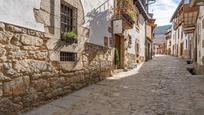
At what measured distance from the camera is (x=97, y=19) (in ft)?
27.3

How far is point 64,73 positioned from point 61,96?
58cm

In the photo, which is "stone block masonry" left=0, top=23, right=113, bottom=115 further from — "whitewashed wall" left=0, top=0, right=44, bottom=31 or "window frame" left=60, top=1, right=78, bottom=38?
"window frame" left=60, top=1, right=78, bottom=38

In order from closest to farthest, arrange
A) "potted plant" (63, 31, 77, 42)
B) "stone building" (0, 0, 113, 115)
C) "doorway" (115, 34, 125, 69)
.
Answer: "stone building" (0, 0, 113, 115) → "potted plant" (63, 31, 77, 42) → "doorway" (115, 34, 125, 69)

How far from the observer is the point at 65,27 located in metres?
6.32

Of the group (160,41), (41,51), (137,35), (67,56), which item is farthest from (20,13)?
(160,41)

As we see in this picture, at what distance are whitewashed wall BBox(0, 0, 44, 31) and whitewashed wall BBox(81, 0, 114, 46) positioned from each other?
254 cm

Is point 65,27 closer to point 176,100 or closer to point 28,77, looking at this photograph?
Answer: point 28,77

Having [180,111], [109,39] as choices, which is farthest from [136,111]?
[109,39]

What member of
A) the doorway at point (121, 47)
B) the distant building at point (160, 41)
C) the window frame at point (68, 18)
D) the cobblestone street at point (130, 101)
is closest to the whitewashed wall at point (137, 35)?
the doorway at point (121, 47)

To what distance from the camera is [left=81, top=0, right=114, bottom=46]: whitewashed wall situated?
7.45 meters

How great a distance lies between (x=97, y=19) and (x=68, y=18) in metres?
2.02

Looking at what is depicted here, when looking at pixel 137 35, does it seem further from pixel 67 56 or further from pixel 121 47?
pixel 67 56

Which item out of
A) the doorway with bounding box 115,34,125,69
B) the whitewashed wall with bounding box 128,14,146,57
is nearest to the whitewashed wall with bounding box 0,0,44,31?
the doorway with bounding box 115,34,125,69

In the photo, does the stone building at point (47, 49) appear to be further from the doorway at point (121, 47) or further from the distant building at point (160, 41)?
the distant building at point (160, 41)
